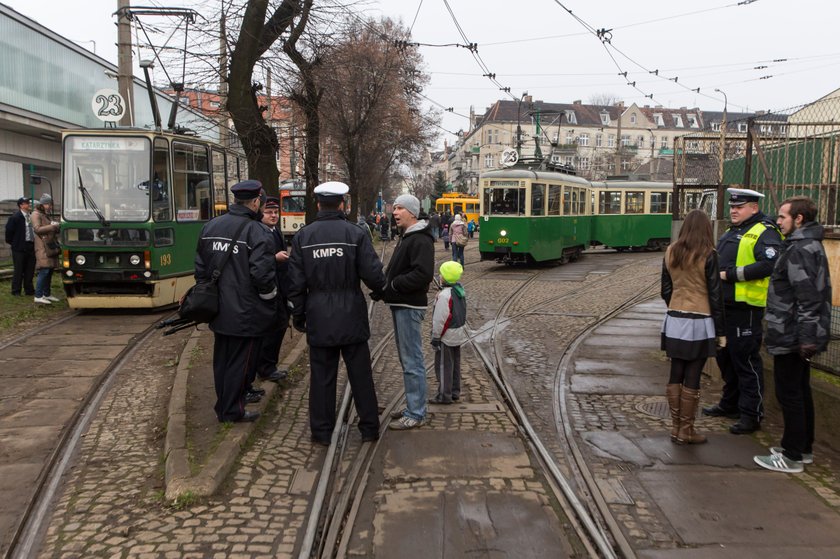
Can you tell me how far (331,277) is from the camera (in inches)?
198

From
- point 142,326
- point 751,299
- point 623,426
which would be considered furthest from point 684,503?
point 142,326

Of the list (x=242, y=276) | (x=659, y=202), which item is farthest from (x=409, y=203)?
(x=659, y=202)

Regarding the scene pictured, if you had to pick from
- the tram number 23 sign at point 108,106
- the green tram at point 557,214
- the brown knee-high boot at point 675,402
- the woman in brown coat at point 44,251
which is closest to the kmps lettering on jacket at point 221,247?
the brown knee-high boot at point 675,402

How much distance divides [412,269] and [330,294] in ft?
2.44

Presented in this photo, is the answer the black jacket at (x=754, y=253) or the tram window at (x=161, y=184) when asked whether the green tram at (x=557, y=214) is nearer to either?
the tram window at (x=161, y=184)

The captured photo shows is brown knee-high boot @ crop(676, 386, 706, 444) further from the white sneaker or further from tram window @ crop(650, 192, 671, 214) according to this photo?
tram window @ crop(650, 192, 671, 214)

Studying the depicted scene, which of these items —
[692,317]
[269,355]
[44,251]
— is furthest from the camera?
[44,251]

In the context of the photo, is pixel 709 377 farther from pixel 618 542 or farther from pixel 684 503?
pixel 618 542

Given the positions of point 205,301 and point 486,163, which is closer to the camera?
point 205,301

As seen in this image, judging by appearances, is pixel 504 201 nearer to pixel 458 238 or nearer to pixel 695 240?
pixel 458 238

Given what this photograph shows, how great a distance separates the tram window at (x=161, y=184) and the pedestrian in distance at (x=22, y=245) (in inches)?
114

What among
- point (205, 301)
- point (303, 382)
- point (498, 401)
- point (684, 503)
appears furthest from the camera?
point (303, 382)

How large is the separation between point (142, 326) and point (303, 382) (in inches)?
173

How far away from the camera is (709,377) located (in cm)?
753
